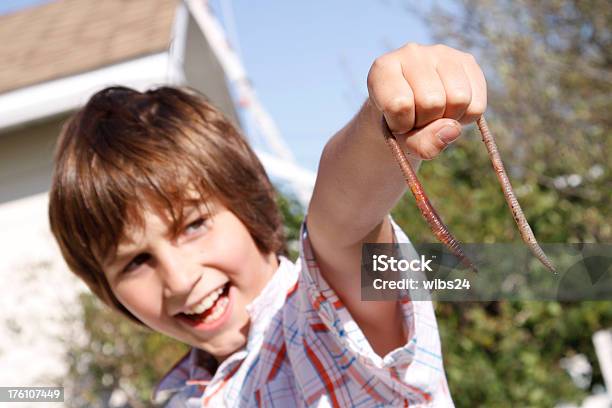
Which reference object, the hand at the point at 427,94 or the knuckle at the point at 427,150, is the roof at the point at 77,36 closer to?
the hand at the point at 427,94

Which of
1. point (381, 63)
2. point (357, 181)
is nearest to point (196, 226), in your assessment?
point (357, 181)

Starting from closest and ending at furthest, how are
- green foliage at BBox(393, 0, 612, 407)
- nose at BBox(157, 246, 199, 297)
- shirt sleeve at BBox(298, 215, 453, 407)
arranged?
shirt sleeve at BBox(298, 215, 453, 407), nose at BBox(157, 246, 199, 297), green foliage at BBox(393, 0, 612, 407)

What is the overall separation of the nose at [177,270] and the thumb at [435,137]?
95 cm

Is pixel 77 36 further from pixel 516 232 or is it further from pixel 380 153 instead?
pixel 380 153

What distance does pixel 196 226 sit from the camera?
183cm

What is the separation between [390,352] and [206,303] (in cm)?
55

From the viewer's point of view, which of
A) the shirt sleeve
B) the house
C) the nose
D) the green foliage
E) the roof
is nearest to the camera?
the shirt sleeve

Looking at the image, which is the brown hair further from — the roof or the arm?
the roof

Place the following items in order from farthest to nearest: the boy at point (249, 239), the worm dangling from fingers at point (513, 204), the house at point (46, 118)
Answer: the house at point (46, 118)
the boy at point (249, 239)
the worm dangling from fingers at point (513, 204)

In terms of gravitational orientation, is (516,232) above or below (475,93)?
below

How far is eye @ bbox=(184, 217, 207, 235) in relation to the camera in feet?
5.92

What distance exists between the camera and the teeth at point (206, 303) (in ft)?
6.02

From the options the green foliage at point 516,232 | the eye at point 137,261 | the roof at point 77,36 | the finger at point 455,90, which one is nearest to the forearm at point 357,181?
the finger at point 455,90

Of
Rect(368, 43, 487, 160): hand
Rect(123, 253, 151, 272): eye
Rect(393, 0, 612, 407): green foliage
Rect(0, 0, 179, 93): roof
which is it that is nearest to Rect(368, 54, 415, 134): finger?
Rect(368, 43, 487, 160): hand
